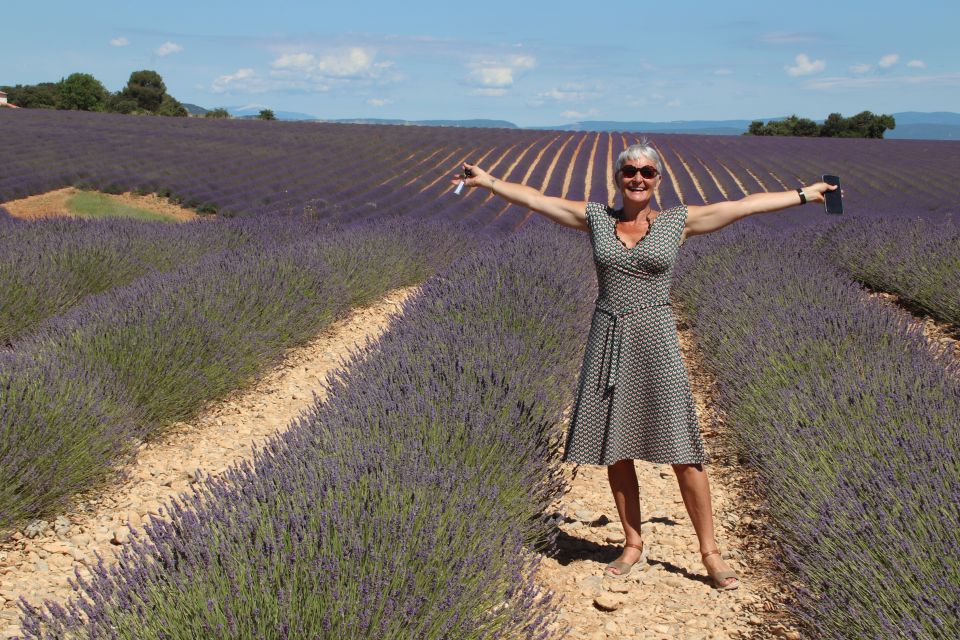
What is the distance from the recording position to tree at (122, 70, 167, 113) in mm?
62625

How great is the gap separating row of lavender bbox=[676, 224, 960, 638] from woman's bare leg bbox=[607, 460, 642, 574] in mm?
484

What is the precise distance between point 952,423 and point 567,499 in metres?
1.55

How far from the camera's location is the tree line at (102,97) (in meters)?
56.3

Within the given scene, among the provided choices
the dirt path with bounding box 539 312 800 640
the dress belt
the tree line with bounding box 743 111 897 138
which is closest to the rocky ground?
the dirt path with bounding box 539 312 800 640

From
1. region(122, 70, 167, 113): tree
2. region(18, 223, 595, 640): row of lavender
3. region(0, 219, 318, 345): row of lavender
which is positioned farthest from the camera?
region(122, 70, 167, 113): tree

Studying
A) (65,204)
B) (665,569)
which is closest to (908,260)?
(665,569)

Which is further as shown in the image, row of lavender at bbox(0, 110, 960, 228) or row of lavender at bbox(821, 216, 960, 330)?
row of lavender at bbox(0, 110, 960, 228)

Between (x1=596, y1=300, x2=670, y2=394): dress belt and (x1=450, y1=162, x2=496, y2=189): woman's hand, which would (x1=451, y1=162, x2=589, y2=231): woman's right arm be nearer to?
(x1=450, y1=162, x2=496, y2=189): woman's hand

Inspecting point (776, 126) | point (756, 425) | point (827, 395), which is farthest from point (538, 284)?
point (776, 126)

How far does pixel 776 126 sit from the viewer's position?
49.1 metres

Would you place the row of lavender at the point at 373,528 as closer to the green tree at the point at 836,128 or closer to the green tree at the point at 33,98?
the green tree at the point at 836,128

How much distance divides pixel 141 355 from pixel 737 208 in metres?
3.12

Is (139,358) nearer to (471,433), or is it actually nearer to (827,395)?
(471,433)

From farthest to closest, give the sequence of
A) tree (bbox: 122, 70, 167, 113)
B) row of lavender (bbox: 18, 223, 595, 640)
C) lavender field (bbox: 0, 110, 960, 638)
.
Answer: tree (bbox: 122, 70, 167, 113) → lavender field (bbox: 0, 110, 960, 638) → row of lavender (bbox: 18, 223, 595, 640)
